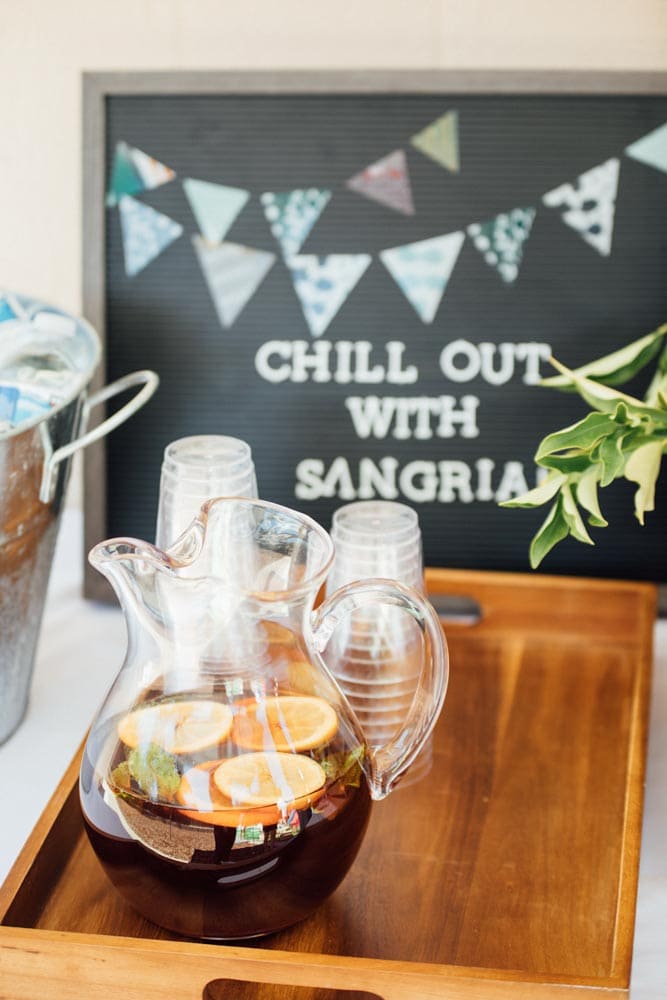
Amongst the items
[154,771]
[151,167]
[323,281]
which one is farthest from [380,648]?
[151,167]

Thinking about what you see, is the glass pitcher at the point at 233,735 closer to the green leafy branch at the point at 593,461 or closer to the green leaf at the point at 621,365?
the green leafy branch at the point at 593,461

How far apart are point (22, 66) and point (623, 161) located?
1.68ft

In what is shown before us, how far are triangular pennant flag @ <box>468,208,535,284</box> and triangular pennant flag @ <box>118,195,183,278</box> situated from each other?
0.24 m

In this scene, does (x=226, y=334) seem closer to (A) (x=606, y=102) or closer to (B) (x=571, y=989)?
(A) (x=606, y=102)

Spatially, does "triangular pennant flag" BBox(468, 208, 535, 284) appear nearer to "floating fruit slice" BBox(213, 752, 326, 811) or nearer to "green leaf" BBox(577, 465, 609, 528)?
"green leaf" BBox(577, 465, 609, 528)

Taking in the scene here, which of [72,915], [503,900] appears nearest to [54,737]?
[72,915]

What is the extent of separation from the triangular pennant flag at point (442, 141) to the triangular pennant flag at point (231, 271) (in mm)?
146

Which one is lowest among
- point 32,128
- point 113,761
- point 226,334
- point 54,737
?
point 54,737

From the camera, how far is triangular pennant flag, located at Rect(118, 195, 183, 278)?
2.97ft

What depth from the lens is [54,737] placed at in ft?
2.52

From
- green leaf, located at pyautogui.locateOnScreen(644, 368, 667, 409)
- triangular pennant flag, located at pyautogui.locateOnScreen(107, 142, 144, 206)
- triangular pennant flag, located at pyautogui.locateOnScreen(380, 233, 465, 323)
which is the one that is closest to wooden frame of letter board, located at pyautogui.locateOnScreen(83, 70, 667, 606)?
triangular pennant flag, located at pyautogui.locateOnScreen(107, 142, 144, 206)

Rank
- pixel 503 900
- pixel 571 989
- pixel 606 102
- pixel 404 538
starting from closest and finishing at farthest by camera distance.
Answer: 1. pixel 571 989
2. pixel 503 900
3. pixel 404 538
4. pixel 606 102

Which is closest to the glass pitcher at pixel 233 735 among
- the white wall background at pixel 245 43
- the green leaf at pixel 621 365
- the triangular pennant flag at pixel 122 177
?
the green leaf at pixel 621 365

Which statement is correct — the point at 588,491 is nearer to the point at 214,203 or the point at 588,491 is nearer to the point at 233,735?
the point at 233,735
